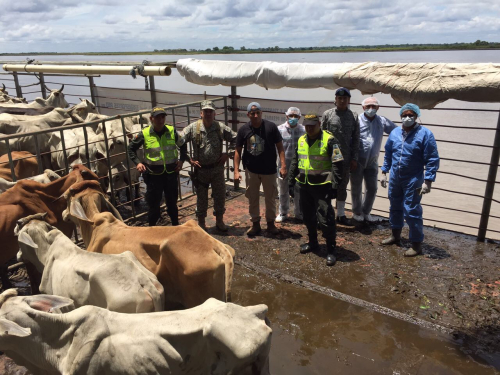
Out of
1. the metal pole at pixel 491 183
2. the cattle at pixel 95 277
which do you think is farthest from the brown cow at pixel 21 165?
the metal pole at pixel 491 183

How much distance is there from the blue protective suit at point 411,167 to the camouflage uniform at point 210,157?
2.25 metres

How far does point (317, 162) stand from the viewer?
526cm

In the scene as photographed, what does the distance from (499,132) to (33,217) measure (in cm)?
545

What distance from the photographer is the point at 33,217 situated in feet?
12.3

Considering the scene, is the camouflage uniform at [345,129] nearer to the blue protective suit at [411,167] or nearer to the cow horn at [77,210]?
the blue protective suit at [411,167]

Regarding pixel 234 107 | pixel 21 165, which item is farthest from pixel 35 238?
pixel 234 107

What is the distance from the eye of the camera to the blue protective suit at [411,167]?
202 inches

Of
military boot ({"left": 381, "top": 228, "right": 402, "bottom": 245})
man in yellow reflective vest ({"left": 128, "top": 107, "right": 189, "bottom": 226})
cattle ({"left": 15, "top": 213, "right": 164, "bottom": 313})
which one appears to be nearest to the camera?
cattle ({"left": 15, "top": 213, "right": 164, "bottom": 313})

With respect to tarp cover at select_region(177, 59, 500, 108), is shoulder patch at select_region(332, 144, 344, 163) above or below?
below

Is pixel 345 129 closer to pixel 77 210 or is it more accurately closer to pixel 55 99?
pixel 77 210

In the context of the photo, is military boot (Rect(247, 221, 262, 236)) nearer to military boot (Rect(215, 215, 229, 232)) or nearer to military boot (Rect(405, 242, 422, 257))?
military boot (Rect(215, 215, 229, 232))

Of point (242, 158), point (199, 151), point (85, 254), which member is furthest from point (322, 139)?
point (85, 254)

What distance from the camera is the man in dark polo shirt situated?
Result: 5902 mm

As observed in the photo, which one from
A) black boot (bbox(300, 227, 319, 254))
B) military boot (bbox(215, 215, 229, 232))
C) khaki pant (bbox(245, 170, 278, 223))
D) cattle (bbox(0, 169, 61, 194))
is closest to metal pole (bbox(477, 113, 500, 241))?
black boot (bbox(300, 227, 319, 254))
